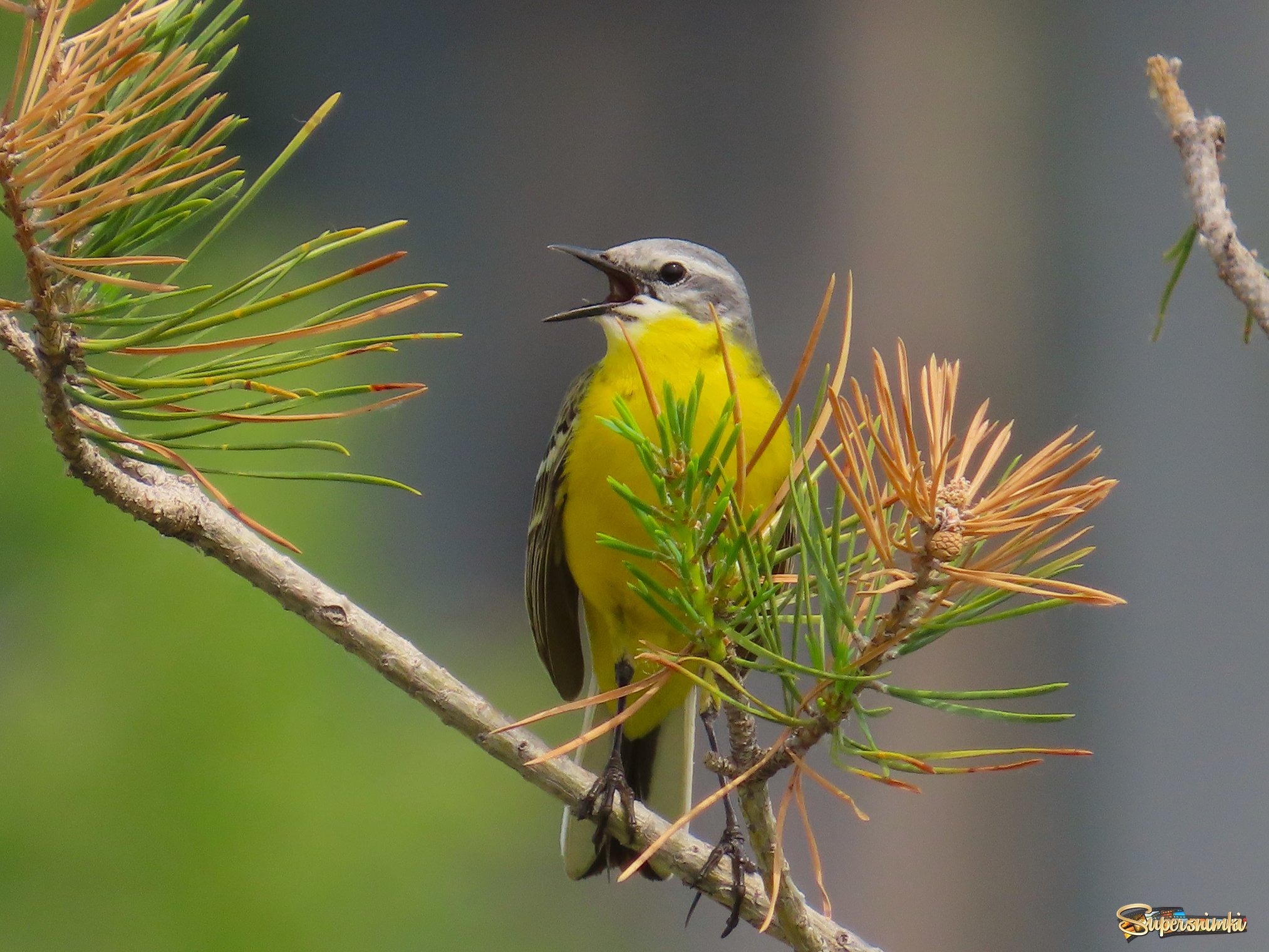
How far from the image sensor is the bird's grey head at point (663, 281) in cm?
100

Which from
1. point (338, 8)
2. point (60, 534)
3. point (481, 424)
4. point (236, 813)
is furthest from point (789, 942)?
point (338, 8)

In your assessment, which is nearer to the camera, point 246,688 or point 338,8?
point 246,688

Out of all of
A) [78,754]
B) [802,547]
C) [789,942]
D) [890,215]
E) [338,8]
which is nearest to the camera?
[802,547]

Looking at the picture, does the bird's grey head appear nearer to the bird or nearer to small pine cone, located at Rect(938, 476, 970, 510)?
the bird

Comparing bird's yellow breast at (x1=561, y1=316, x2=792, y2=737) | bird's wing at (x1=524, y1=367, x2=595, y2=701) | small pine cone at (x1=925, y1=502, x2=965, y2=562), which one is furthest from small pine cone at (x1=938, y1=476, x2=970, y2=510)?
bird's wing at (x1=524, y1=367, x2=595, y2=701)

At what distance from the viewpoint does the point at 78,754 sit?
1240 mm

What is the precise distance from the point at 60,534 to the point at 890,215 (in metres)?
1.43

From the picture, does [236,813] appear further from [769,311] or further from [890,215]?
[890,215]

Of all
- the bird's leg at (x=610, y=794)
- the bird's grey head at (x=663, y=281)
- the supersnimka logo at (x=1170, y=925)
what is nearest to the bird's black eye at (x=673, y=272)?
the bird's grey head at (x=663, y=281)

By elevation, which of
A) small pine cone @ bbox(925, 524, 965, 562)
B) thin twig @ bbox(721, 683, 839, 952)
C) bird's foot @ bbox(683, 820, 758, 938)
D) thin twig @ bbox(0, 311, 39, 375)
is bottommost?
bird's foot @ bbox(683, 820, 758, 938)

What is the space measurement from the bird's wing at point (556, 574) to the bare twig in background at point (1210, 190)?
0.52 metres

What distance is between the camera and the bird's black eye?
3.40 feet

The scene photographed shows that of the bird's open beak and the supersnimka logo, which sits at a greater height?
the bird's open beak

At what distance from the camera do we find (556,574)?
3.31 ft
